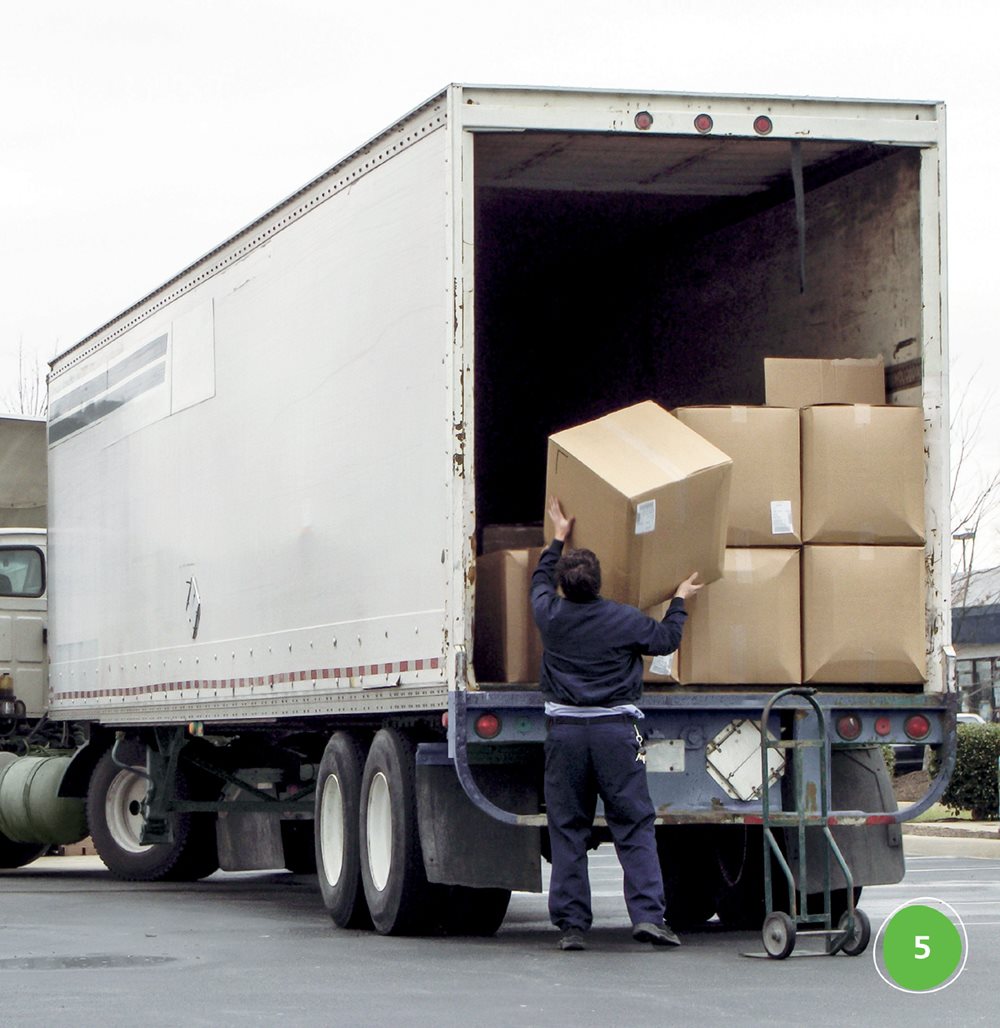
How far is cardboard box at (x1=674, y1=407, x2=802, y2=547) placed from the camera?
32.8 ft

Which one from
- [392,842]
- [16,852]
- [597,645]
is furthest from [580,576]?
[16,852]

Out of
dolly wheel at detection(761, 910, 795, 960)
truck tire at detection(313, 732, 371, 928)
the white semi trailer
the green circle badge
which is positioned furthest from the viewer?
truck tire at detection(313, 732, 371, 928)

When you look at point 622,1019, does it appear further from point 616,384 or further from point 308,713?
point 616,384

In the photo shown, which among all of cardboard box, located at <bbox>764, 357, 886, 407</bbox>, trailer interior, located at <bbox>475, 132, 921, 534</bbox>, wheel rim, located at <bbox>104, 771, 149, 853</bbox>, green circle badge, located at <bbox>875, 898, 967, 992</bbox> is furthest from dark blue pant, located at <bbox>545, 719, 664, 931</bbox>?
wheel rim, located at <bbox>104, 771, 149, 853</bbox>

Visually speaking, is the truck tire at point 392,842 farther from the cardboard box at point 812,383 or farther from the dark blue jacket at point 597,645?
the cardboard box at point 812,383

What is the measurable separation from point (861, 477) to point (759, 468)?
1.52 feet

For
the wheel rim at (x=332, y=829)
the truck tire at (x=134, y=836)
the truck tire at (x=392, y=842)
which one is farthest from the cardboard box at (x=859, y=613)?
the truck tire at (x=134, y=836)

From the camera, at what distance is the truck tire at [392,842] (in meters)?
10.2

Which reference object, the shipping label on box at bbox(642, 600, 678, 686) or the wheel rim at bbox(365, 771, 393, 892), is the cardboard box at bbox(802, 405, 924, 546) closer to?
the shipping label on box at bbox(642, 600, 678, 686)

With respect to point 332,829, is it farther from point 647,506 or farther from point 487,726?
point 647,506

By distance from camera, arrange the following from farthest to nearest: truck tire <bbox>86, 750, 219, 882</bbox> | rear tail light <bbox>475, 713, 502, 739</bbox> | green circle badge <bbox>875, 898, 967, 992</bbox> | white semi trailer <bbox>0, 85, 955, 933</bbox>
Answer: truck tire <bbox>86, 750, 219, 882</bbox> < white semi trailer <bbox>0, 85, 955, 933</bbox> < rear tail light <bbox>475, 713, 502, 739</bbox> < green circle badge <bbox>875, 898, 967, 992</bbox>

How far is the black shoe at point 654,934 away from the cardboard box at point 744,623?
113cm

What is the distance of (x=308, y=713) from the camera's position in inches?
444

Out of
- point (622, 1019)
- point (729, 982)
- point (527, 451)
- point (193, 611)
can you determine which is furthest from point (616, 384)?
point (622, 1019)
